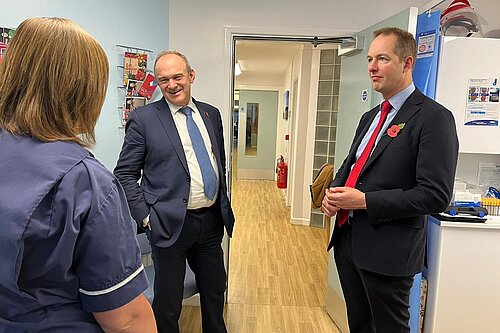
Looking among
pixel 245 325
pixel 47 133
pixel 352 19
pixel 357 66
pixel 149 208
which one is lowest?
pixel 245 325

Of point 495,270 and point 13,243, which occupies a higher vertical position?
point 13,243

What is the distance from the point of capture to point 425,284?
2.18 m

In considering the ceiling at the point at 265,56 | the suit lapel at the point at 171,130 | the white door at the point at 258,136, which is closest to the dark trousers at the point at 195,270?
the suit lapel at the point at 171,130

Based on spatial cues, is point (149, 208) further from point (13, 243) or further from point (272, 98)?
point (272, 98)

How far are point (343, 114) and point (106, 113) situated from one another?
58.7 inches

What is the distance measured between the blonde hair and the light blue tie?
1.15 m

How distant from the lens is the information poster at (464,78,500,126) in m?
2.21

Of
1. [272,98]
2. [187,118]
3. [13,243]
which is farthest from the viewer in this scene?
[272,98]

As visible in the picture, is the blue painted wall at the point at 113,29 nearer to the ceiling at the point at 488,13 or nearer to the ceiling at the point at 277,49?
the ceiling at the point at 277,49

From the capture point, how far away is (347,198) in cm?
160

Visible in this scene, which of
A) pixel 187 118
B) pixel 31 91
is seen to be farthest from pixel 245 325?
pixel 31 91

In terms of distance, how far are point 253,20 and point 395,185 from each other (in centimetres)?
158

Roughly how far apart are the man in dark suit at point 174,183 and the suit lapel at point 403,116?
801 millimetres

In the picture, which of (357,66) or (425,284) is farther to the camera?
(357,66)
